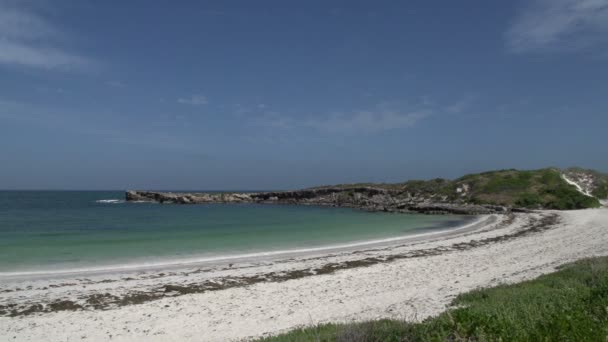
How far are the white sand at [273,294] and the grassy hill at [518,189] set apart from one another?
37415 millimetres

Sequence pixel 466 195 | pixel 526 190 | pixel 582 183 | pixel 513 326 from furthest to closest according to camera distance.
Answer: pixel 466 195, pixel 582 183, pixel 526 190, pixel 513 326

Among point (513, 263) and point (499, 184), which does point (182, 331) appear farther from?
point (499, 184)

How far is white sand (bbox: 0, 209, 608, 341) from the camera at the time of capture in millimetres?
10766

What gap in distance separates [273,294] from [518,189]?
6021cm

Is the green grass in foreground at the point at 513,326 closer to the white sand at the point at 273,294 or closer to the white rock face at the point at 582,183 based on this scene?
the white sand at the point at 273,294

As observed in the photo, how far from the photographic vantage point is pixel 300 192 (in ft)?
324

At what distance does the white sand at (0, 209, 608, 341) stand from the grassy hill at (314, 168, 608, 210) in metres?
37.4

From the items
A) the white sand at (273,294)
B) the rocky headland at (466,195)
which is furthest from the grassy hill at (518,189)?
the white sand at (273,294)

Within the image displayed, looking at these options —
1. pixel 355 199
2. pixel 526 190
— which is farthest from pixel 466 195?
pixel 355 199

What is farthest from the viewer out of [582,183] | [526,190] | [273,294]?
[582,183]

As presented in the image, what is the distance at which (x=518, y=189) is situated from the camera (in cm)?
6450

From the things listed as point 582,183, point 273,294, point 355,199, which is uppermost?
point 582,183

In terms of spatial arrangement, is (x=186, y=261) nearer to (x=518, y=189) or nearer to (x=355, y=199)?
(x=518, y=189)

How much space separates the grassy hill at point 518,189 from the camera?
55906 millimetres
